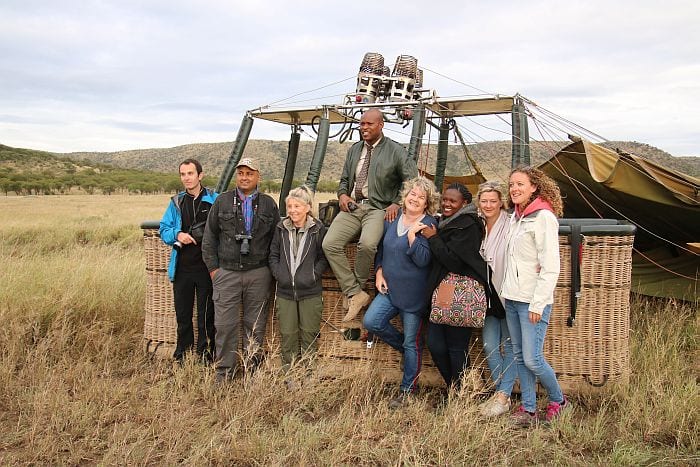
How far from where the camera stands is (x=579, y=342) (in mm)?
4551

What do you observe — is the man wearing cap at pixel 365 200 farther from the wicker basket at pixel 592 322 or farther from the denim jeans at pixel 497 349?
the denim jeans at pixel 497 349

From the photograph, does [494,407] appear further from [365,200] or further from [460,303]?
[365,200]

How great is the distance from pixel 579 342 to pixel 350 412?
5.95 feet

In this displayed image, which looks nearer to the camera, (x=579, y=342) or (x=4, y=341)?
(x=579, y=342)

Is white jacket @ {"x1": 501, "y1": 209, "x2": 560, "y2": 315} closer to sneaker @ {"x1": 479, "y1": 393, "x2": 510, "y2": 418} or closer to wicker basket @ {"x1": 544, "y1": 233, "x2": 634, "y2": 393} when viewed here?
wicker basket @ {"x1": 544, "y1": 233, "x2": 634, "y2": 393}

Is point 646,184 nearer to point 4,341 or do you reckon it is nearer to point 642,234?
point 642,234

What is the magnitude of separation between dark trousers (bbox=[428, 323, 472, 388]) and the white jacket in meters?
0.49

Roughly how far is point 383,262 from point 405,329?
522 millimetres

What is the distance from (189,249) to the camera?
196 inches

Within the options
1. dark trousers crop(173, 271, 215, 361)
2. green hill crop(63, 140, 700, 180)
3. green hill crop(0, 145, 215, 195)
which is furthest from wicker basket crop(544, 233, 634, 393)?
green hill crop(63, 140, 700, 180)

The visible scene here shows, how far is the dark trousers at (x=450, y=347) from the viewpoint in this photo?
14.3ft

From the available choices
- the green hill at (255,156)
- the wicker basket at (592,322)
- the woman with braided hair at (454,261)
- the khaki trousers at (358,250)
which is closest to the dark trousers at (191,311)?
the wicker basket at (592,322)

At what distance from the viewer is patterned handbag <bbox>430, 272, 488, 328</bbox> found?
412 cm

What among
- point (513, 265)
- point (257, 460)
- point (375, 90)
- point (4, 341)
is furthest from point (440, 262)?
point (4, 341)
